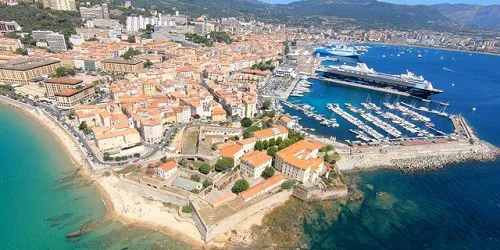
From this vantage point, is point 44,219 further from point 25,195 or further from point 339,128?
point 339,128

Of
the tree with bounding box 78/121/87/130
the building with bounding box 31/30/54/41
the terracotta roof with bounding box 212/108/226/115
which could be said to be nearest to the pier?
the terracotta roof with bounding box 212/108/226/115

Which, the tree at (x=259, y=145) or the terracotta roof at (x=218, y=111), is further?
the terracotta roof at (x=218, y=111)

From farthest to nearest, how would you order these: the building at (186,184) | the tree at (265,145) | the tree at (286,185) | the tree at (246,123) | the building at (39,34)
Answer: the building at (39,34), the tree at (246,123), the tree at (265,145), the tree at (286,185), the building at (186,184)

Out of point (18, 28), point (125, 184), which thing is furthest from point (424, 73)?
point (18, 28)

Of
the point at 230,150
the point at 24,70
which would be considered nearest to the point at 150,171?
the point at 230,150

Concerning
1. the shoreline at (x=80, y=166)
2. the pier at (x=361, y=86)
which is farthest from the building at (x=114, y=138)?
the pier at (x=361, y=86)

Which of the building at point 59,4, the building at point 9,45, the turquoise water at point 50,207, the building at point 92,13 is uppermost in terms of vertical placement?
the building at point 59,4

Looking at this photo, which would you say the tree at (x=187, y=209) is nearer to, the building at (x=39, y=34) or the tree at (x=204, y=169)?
the tree at (x=204, y=169)
